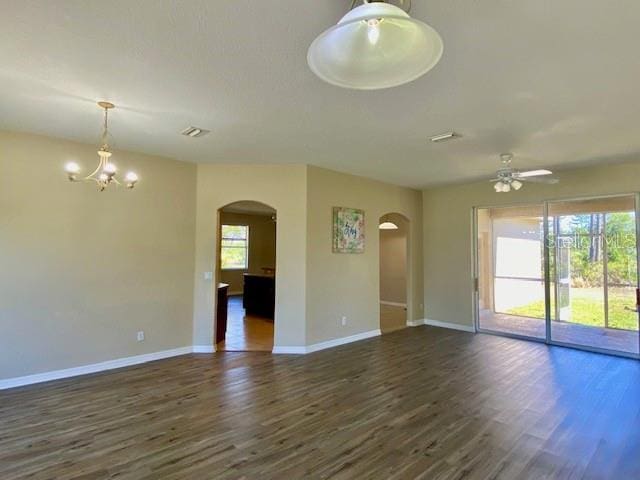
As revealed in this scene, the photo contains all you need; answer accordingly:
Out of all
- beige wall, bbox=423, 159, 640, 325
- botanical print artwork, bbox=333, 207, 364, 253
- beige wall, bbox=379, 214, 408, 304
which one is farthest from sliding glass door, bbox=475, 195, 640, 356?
beige wall, bbox=379, 214, 408, 304

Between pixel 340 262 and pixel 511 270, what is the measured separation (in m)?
3.38

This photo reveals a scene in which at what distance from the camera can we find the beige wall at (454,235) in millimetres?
6121

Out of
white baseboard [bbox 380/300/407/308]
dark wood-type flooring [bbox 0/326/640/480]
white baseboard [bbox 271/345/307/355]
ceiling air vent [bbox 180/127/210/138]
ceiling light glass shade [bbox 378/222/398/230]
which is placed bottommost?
dark wood-type flooring [bbox 0/326/640/480]

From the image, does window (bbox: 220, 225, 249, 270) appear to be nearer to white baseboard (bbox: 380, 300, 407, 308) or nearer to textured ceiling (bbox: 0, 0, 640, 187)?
white baseboard (bbox: 380, 300, 407, 308)

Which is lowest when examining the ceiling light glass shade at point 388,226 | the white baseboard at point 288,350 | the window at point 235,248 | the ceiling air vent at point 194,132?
the white baseboard at point 288,350

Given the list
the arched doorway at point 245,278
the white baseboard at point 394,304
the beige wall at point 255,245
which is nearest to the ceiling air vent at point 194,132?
the arched doorway at point 245,278

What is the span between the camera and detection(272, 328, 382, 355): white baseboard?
532 cm

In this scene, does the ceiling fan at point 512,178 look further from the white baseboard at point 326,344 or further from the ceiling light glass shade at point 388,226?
the ceiling light glass shade at point 388,226

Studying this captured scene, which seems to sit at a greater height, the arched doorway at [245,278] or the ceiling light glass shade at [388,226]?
the ceiling light glass shade at [388,226]

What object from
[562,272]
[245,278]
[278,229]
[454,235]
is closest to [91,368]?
[278,229]

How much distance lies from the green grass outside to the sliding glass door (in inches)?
0.5

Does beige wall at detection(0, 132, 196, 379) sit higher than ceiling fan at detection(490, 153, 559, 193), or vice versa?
ceiling fan at detection(490, 153, 559, 193)

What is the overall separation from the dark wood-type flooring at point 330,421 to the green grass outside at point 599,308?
0.78 metres

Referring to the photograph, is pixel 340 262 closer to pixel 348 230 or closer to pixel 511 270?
pixel 348 230
